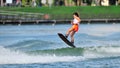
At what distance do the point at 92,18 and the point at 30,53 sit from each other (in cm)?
5355

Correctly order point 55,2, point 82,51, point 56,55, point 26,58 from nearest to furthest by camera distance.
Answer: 1. point 26,58
2. point 56,55
3. point 82,51
4. point 55,2

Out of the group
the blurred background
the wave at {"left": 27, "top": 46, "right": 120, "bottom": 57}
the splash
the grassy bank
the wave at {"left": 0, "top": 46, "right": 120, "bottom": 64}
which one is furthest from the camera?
the blurred background

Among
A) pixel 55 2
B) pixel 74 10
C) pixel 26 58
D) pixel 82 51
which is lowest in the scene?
pixel 55 2

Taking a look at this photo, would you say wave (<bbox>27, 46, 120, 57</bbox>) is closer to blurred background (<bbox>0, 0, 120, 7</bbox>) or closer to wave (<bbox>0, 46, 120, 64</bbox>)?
wave (<bbox>0, 46, 120, 64</bbox>)

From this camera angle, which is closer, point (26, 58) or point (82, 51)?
point (26, 58)

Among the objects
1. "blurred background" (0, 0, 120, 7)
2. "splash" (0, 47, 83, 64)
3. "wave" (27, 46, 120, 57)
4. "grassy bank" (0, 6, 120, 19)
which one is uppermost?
"splash" (0, 47, 83, 64)

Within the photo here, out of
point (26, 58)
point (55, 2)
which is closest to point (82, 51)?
point (26, 58)

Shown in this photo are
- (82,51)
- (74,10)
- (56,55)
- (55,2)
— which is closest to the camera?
(56,55)

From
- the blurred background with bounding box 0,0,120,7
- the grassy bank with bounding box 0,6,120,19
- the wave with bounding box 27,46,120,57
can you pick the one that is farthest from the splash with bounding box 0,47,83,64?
the blurred background with bounding box 0,0,120,7

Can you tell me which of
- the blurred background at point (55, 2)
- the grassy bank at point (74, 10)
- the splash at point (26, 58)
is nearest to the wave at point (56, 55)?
the splash at point (26, 58)

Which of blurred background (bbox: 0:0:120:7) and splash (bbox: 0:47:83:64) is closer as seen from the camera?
splash (bbox: 0:47:83:64)

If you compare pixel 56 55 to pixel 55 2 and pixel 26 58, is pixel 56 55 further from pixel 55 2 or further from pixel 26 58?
pixel 55 2

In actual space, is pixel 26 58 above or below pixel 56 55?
above

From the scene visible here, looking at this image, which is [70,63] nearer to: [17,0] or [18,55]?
[18,55]
